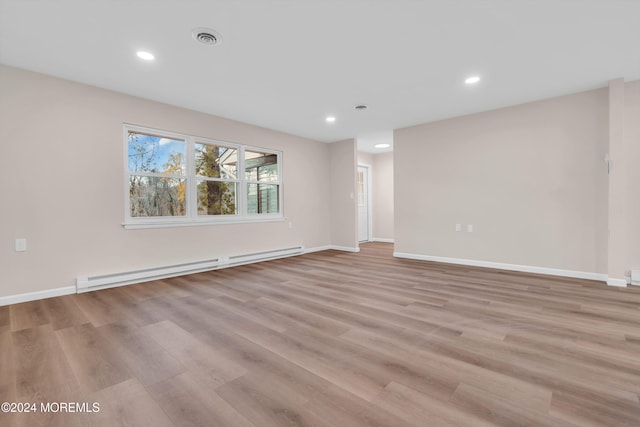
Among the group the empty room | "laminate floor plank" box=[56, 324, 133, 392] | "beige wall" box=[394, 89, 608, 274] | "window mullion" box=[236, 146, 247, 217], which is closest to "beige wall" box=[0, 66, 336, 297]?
the empty room

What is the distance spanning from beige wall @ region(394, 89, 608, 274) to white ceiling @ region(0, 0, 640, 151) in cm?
48

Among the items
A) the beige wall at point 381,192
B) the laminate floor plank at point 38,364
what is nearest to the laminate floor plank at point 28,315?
the laminate floor plank at point 38,364

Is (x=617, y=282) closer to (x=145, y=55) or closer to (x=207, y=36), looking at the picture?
(x=207, y=36)

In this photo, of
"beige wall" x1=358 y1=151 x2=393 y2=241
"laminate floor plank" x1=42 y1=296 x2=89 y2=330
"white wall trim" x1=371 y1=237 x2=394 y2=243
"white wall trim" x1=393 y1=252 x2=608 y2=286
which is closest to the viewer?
"laminate floor plank" x1=42 y1=296 x2=89 y2=330

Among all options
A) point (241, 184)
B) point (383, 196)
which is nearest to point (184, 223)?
point (241, 184)

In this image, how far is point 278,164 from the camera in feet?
19.0

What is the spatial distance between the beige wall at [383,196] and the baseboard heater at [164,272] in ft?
11.3

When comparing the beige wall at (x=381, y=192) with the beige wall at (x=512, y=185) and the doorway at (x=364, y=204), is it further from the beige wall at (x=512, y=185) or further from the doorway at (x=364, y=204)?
the beige wall at (x=512, y=185)

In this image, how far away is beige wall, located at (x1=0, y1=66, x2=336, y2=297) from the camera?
304 centimetres

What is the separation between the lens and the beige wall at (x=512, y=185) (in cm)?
381

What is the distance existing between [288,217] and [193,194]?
2.01 m

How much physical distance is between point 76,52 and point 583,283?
251 inches

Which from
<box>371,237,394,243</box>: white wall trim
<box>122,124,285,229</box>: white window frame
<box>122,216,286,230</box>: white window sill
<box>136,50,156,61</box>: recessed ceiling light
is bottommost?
<box>371,237,394,243</box>: white wall trim

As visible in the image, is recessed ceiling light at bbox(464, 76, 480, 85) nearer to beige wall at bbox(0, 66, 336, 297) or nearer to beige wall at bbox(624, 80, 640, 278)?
beige wall at bbox(624, 80, 640, 278)
